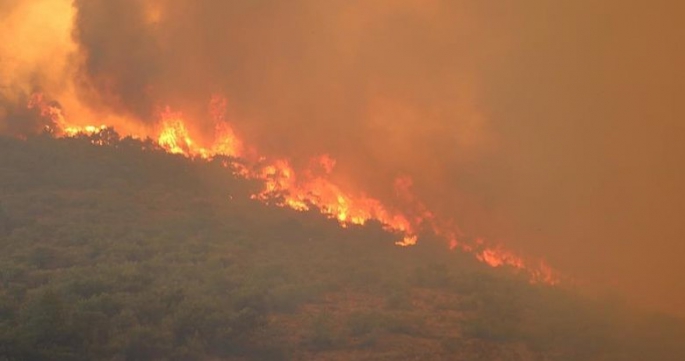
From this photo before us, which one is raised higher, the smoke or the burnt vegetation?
the smoke

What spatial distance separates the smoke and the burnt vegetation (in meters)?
4.34

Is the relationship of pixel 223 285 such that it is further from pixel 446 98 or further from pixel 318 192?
pixel 446 98

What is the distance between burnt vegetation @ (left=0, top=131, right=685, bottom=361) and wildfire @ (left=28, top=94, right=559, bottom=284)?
2.83 ft

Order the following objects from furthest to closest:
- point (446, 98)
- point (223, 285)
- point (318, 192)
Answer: point (446, 98)
point (318, 192)
point (223, 285)

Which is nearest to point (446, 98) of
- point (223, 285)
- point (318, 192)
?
point (318, 192)

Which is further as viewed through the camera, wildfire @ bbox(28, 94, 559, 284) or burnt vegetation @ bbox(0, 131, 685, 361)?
wildfire @ bbox(28, 94, 559, 284)

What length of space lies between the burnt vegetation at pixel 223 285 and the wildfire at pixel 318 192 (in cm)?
86

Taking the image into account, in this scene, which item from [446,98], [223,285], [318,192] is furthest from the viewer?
[446,98]

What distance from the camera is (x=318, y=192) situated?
35031 millimetres

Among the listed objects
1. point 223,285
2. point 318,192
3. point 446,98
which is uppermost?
point 446,98

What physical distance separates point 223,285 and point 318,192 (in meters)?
12.2

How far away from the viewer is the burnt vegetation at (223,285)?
1898cm

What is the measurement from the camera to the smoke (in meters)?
36.2

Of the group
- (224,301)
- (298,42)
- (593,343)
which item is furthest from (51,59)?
(593,343)
